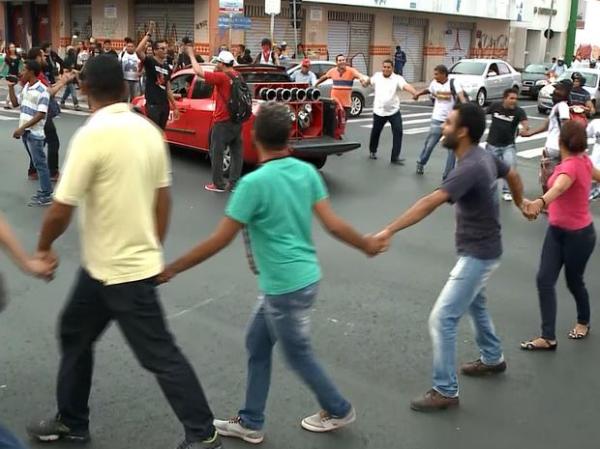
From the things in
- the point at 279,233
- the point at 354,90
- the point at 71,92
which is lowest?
the point at 71,92

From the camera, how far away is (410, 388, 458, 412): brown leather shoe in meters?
4.08

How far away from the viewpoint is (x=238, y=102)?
9219 millimetres

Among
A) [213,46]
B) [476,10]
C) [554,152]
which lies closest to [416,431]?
[554,152]

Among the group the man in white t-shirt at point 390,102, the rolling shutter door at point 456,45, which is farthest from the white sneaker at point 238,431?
the rolling shutter door at point 456,45

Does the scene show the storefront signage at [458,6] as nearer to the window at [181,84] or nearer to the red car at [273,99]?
the window at [181,84]

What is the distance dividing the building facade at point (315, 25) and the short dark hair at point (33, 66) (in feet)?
45.7

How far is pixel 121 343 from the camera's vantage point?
191 inches

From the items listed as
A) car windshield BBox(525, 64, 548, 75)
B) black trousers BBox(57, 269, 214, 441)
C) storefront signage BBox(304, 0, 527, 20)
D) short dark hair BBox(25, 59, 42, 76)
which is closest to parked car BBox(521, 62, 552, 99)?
car windshield BBox(525, 64, 548, 75)

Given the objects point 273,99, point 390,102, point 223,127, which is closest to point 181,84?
point 273,99

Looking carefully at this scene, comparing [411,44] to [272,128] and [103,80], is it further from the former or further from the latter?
[103,80]

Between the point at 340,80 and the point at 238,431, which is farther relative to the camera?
the point at 340,80

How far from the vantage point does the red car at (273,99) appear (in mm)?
10562

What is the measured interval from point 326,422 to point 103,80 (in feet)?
6.61

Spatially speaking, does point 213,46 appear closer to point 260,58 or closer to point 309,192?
point 260,58
